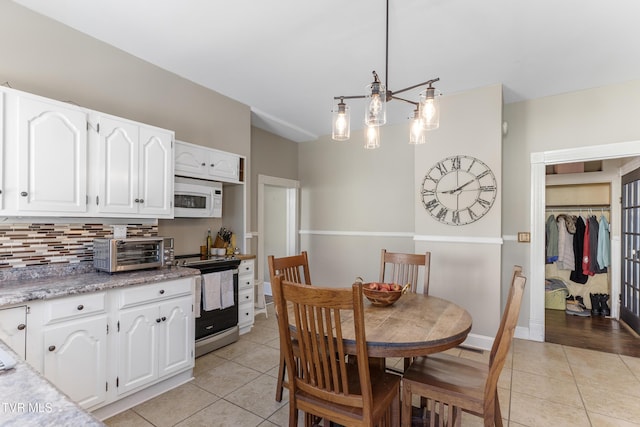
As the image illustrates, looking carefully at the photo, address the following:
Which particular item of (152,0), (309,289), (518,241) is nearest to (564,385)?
(518,241)

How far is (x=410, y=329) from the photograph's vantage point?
165cm

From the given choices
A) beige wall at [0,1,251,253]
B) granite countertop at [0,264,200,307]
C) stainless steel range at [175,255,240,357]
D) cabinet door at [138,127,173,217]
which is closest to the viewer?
granite countertop at [0,264,200,307]

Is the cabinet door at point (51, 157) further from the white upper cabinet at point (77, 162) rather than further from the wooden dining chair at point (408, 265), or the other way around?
the wooden dining chair at point (408, 265)

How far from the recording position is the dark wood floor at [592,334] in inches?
131

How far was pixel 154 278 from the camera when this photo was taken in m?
2.25

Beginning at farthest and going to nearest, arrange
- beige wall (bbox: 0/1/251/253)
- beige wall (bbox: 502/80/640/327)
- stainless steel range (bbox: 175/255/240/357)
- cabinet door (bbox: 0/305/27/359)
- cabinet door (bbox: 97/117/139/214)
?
beige wall (bbox: 502/80/640/327), stainless steel range (bbox: 175/255/240/357), cabinet door (bbox: 97/117/139/214), beige wall (bbox: 0/1/251/253), cabinet door (bbox: 0/305/27/359)

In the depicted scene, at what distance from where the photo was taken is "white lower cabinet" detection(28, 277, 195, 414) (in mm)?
1812

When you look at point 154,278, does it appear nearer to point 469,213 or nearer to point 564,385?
point 469,213

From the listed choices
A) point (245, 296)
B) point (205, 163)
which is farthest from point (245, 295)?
point (205, 163)

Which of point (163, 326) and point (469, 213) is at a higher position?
→ point (469, 213)

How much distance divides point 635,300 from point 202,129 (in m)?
5.40

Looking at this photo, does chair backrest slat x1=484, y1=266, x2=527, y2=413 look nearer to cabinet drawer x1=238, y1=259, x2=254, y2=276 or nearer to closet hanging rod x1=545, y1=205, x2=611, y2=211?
cabinet drawer x1=238, y1=259, x2=254, y2=276

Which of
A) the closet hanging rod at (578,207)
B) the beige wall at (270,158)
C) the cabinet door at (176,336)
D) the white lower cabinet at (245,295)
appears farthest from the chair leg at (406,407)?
the closet hanging rod at (578,207)

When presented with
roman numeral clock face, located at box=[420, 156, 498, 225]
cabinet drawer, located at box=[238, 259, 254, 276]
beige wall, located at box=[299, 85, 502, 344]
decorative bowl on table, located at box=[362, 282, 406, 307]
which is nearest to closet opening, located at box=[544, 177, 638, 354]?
beige wall, located at box=[299, 85, 502, 344]
